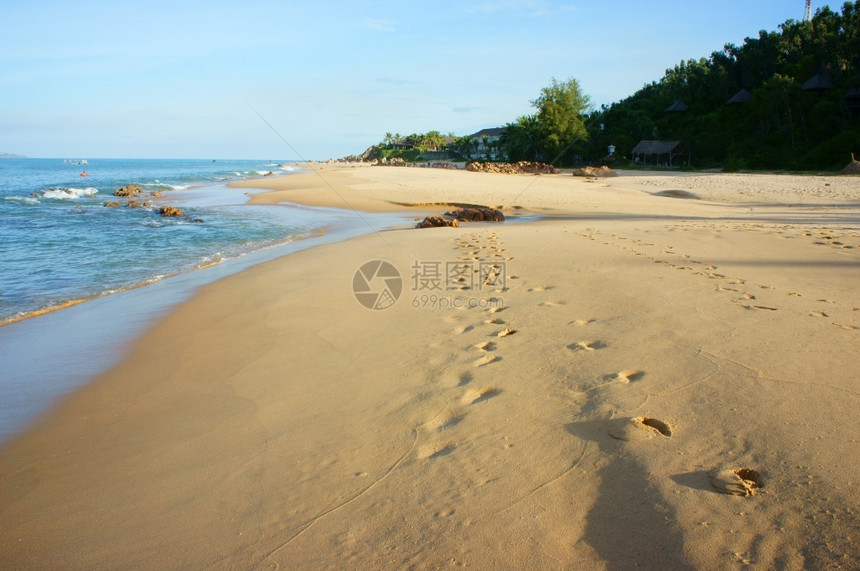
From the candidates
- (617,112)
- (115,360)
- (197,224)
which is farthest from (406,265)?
(617,112)

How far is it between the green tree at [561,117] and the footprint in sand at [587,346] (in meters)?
45.5

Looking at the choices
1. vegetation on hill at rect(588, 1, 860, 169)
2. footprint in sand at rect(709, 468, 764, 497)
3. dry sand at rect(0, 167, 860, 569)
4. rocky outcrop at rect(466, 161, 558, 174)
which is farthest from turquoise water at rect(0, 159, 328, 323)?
vegetation on hill at rect(588, 1, 860, 169)

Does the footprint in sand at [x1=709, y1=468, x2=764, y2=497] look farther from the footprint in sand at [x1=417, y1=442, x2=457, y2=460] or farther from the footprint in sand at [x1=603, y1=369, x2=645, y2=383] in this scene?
the footprint in sand at [x1=417, y1=442, x2=457, y2=460]

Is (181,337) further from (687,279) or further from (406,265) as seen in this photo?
(687,279)

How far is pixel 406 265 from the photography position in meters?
8.33

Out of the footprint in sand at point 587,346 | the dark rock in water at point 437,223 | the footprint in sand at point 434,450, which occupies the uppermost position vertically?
the dark rock in water at point 437,223

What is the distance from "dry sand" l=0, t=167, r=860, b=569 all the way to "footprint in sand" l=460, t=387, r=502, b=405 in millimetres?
18

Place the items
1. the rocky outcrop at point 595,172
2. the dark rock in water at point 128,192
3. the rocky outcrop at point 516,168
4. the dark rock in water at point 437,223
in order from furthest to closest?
the rocky outcrop at point 516,168, the rocky outcrop at point 595,172, the dark rock in water at point 128,192, the dark rock in water at point 437,223

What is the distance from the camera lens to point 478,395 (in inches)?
139

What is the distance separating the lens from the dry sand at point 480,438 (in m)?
2.19

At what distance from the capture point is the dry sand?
2.19 metres

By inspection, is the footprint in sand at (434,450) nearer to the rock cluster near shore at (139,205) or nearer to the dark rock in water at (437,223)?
the dark rock in water at (437,223)

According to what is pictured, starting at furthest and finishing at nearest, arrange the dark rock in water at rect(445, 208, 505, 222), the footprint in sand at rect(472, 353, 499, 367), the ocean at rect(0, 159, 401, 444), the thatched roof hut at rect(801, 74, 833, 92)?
1. the thatched roof hut at rect(801, 74, 833, 92)
2. the dark rock in water at rect(445, 208, 505, 222)
3. the ocean at rect(0, 159, 401, 444)
4. the footprint in sand at rect(472, 353, 499, 367)

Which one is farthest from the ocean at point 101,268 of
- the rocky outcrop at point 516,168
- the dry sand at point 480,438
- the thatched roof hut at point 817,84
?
the thatched roof hut at point 817,84
